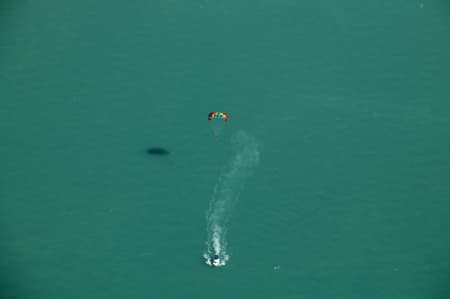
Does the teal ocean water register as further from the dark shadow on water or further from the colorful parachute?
the colorful parachute

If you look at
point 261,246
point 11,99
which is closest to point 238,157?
point 261,246

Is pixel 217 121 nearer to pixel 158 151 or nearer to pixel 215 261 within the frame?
pixel 158 151

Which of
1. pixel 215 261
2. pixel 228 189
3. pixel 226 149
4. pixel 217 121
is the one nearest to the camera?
pixel 215 261

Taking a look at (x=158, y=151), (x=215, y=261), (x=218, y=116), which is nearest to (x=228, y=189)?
(x=215, y=261)

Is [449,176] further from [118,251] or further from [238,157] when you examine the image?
[118,251]

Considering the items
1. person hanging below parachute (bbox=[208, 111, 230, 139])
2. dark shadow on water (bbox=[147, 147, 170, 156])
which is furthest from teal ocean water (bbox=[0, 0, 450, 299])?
person hanging below parachute (bbox=[208, 111, 230, 139])
